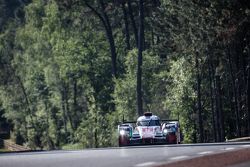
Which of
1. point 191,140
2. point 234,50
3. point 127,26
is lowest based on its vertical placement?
point 191,140

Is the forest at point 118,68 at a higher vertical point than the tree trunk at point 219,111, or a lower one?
higher

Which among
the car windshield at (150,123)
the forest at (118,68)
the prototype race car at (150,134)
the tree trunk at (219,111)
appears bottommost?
the prototype race car at (150,134)

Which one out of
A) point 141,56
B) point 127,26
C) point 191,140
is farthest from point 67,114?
point 191,140

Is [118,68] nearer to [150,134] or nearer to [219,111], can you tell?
[219,111]

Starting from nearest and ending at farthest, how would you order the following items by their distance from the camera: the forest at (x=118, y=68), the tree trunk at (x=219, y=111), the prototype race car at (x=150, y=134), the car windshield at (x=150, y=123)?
1. the prototype race car at (x=150, y=134)
2. the car windshield at (x=150, y=123)
3. the tree trunk at (x=219, y=111)
4. the forest at (x=118, y=68)

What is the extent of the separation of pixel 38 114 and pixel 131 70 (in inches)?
970

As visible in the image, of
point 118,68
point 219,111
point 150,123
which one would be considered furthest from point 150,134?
point 118,68

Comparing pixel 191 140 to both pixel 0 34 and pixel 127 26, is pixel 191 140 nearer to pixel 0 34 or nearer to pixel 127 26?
pixel 127 26

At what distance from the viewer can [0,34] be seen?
324 ft

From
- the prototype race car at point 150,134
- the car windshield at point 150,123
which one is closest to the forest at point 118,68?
the car windshield at point 150,123

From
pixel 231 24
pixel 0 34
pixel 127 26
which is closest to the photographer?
pixel 231 24

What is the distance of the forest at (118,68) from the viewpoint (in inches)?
1978

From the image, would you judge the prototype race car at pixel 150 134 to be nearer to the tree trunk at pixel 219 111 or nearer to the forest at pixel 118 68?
the forest at pixel 118 68

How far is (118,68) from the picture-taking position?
75188 mm
